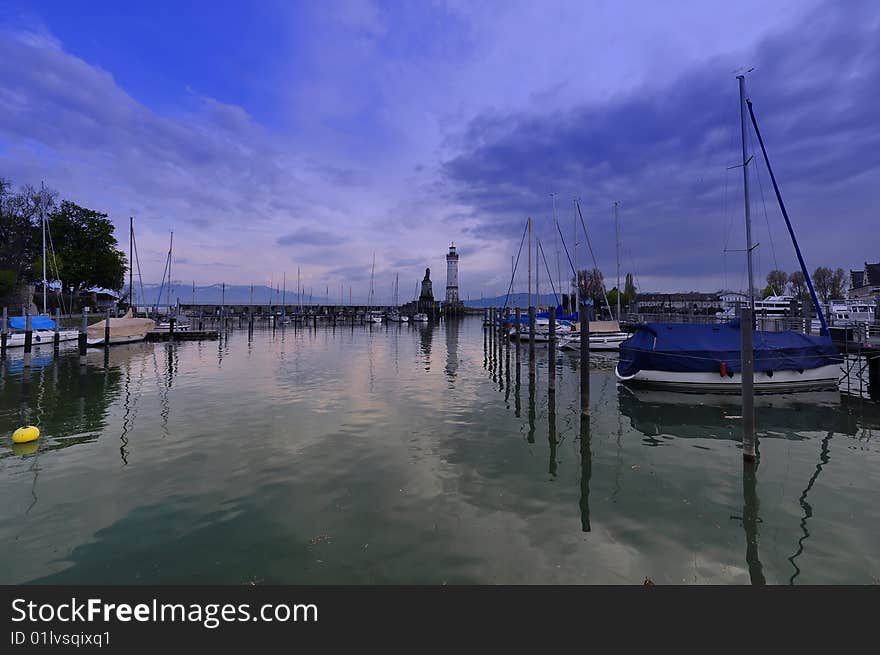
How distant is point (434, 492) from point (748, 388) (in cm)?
841

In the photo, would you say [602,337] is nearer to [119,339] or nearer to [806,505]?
[806,505]

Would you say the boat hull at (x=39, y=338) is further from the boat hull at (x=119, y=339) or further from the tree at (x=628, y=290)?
the tree at (x=628, y=290)

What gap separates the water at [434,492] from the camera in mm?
7160

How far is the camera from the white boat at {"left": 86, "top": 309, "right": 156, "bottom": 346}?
156ft

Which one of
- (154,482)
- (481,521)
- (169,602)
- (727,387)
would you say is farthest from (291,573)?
(727,387)

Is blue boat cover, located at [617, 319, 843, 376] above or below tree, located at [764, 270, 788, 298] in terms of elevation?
below

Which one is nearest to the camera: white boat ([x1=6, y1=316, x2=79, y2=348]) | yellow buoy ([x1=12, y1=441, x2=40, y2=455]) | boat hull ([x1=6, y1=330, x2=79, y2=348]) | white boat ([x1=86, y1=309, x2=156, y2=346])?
yellow buoy ([x1=12, y1=441, x2=40, y2=455])

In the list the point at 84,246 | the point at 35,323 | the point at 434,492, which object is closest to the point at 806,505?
the point at 434,492

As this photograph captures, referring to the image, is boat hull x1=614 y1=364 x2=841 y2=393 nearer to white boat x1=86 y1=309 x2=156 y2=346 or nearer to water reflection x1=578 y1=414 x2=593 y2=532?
water reflection x1=578 y1=414 x2=593 y2=532

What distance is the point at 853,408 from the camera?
19.3m

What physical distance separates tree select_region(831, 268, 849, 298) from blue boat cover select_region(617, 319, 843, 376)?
95620 mm

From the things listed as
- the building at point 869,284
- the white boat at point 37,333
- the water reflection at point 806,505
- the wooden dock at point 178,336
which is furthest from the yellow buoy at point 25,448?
the building at point 869,284

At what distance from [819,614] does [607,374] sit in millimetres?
24515

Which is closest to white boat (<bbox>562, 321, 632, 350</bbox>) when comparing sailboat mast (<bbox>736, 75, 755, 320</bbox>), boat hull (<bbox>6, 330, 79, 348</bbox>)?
sailboat mast (<bbox>736, 75, 755, 320</bbox>)
